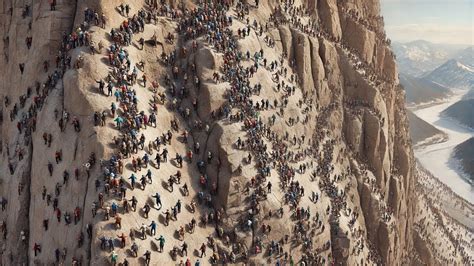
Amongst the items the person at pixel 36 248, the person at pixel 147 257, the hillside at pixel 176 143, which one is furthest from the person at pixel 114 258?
the person at pixel 36 248

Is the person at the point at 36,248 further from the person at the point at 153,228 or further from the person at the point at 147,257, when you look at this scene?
the person at the point at 147,257

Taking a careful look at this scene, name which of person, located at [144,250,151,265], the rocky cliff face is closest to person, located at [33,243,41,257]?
the rocky cliff face

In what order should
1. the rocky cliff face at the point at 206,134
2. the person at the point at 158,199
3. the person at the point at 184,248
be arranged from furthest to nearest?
1. the rocky cliff face at the point at 206,134
2. the person at the point at 158,199
3. the person at the point at 184,248

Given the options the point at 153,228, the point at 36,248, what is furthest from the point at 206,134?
the point at 36,248

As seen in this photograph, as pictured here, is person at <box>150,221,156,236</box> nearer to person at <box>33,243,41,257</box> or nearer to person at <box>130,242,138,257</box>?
person at <box>130,242,138,257</box>

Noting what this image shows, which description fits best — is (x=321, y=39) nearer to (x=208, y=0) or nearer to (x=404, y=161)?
(x=208, y=0)

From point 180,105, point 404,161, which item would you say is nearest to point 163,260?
point 180,105
